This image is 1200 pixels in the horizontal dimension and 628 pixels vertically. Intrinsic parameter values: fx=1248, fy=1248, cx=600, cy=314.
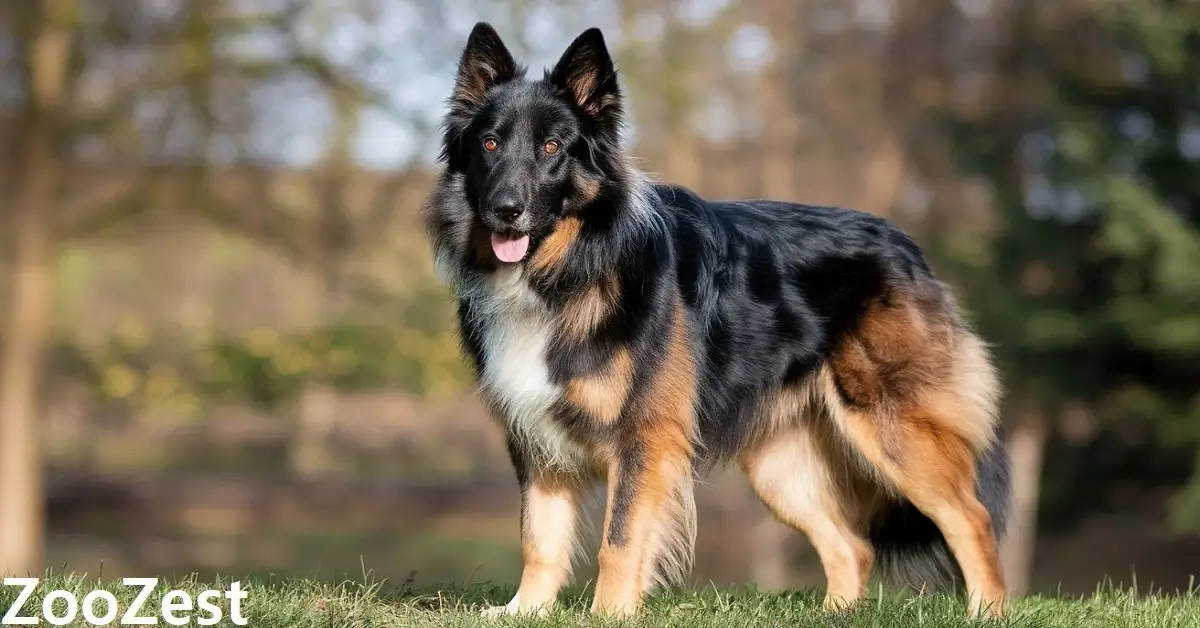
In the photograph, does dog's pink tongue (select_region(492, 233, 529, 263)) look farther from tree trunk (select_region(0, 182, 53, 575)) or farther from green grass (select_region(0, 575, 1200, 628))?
tree trunk (select_region(0, 182, 53, 575))

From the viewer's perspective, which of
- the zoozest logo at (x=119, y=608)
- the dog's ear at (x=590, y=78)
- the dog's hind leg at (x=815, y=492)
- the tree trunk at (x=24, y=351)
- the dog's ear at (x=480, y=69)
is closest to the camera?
the zoozest logo at (x=119, y=608)

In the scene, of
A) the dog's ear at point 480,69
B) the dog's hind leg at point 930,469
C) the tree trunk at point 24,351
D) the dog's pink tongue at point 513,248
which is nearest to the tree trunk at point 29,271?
the tree trunk at point 24,351

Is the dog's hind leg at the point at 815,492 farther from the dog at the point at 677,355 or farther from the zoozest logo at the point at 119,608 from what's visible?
the zoozest logo at the point at 119,608

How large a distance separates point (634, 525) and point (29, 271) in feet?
43.1

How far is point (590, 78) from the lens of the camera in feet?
17.7

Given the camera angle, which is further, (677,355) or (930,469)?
(930,469)

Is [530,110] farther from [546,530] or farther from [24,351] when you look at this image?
[24,351]

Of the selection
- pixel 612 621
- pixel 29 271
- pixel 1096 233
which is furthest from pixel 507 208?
pixel 1096 233

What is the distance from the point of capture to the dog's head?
5.13 meters

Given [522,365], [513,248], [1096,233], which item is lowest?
[1096,233]

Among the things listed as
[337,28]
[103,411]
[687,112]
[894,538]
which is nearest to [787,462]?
[894,538]

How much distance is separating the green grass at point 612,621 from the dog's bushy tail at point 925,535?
37 centimetres

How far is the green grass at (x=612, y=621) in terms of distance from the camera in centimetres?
500

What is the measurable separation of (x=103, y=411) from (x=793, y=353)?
19387mm
